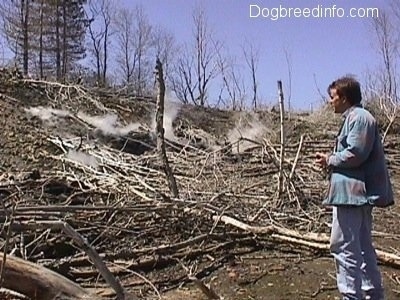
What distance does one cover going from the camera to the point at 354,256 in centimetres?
366

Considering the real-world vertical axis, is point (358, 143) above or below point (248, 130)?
below

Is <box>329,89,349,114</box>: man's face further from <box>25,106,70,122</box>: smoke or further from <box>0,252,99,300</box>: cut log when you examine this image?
<box>25,106,70,122</box>: smoke

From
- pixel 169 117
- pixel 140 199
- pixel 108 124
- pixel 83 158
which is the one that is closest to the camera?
pixel 140 199

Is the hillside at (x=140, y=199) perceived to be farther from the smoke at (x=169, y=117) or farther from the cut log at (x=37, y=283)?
the cut log at (x=37, y=283)

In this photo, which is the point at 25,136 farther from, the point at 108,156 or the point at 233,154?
the point at 233,154

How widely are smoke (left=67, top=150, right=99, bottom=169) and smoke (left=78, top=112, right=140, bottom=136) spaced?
1806 mm

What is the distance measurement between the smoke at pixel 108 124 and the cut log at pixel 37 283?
22.5 ft

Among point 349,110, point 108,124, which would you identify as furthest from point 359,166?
point 108,124

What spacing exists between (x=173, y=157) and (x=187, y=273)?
Result: 4950 millimetres

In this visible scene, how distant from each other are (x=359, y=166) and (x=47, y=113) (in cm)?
809

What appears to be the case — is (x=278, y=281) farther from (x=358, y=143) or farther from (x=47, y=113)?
(x=47, y=113)

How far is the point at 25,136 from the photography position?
9.65 meters

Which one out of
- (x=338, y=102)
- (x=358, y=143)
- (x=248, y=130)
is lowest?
(x=358, y=143)

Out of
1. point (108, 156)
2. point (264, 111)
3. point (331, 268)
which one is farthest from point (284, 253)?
point (264, 111)
